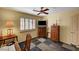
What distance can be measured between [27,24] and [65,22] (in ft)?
2.39

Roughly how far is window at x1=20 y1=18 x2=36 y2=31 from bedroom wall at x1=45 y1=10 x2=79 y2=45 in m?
0.29

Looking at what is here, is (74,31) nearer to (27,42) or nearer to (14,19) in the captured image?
(27,42)

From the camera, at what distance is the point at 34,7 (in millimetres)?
1688

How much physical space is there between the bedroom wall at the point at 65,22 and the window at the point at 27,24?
11.3 inches

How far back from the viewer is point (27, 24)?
1.78 metres

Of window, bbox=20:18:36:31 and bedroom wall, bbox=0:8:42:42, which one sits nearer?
bedroom wall, bbox=0:8:42:42

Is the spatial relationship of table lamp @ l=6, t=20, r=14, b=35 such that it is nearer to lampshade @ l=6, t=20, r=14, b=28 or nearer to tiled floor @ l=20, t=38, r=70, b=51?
lampshade @ l=6, t=20, r=14, b=28

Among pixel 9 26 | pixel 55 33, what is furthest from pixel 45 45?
pixel 9 26

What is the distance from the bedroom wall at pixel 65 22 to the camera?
163 cm

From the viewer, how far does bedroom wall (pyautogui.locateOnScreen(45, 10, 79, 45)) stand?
5.34 ft

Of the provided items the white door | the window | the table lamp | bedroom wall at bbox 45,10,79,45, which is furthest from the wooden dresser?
the table lamp
